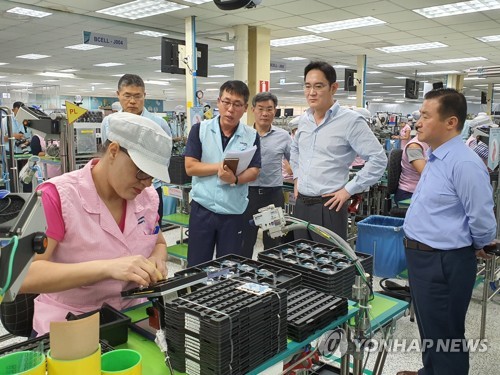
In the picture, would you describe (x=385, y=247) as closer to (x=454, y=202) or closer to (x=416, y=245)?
(x=416, y=245)

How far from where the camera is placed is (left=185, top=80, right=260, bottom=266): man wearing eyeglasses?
107 inches

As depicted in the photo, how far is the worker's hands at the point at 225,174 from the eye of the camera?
259 cm

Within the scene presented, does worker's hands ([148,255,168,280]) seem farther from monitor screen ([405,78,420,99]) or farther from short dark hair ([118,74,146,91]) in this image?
monitor screen ([405,78,420,99])

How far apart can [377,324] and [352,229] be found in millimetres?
3480

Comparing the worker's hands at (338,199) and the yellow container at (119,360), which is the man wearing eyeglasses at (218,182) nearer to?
the worker's hands at (338,199)

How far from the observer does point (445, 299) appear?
7.18 ft

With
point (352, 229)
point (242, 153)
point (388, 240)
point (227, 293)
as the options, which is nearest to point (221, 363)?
point (227, 293)

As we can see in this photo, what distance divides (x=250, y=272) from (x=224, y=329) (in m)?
0.54

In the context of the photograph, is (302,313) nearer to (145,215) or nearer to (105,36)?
(145,215)

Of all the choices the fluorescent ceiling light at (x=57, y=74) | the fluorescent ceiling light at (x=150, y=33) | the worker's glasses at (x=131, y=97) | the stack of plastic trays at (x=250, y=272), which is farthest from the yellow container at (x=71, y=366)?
the fluorescent ceiling light at (x=57, y=74)

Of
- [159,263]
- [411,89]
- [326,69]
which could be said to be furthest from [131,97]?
[411,89]

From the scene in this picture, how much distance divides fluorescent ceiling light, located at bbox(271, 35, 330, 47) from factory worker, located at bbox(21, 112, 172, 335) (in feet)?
26.3

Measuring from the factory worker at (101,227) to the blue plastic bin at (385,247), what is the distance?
211 centimetres

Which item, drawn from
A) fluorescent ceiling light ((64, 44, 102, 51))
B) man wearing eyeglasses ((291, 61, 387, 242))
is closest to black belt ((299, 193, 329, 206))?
man wearing eyeglasses ((291, 61, 387, 242))
